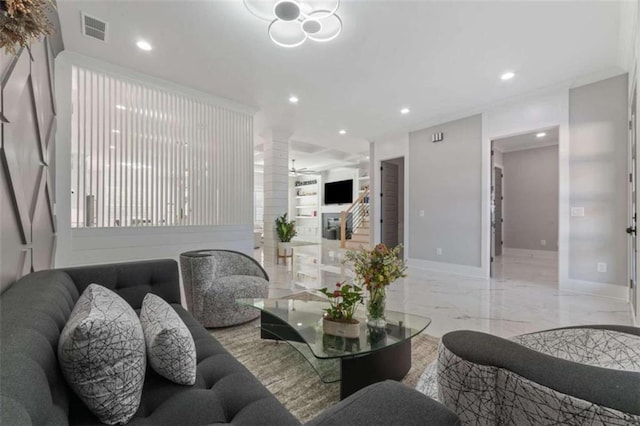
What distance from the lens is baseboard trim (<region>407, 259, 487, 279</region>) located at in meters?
4.92

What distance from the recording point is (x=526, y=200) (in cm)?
757

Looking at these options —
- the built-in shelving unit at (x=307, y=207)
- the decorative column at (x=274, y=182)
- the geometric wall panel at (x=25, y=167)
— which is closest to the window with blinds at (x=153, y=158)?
the geometric wall panel at (x=25, y=167)

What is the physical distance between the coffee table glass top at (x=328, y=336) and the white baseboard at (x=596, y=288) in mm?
3399

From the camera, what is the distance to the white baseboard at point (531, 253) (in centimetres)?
700

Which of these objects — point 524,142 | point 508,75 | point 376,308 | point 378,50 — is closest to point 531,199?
point 524,142

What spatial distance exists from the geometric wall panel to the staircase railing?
24.9ft

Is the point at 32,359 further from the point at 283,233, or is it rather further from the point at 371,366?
the point at 283,233

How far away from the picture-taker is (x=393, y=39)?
2.96 meters

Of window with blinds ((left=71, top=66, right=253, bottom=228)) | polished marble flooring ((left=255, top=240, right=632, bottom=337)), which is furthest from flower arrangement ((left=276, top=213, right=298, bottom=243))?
window with blinds ((left=71, top=66, right=253, bottom=228))

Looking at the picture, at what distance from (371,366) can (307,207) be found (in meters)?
12.8

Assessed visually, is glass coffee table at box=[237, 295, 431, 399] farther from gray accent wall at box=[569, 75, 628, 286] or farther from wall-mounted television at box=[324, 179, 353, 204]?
wall-mounted television at box=[324, 179, 353, 204]

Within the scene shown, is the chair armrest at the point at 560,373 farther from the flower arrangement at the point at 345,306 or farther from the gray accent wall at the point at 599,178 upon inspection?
the gray accent wall at the point at 599,178

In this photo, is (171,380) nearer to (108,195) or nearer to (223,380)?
(223,380)

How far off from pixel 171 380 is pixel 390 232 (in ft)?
22.0
